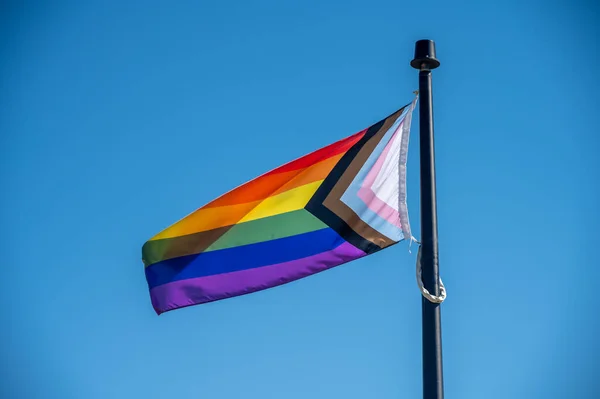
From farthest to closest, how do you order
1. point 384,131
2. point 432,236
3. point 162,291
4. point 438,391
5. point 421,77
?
point 162,291 → point 384,131 → point 421,77 → point 432,236 → point 438,391

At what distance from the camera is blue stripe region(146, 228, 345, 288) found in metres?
9.98

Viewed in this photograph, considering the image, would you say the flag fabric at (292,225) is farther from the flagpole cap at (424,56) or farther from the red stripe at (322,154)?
the flagpole cap at (424,56)

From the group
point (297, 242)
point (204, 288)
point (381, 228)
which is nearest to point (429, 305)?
point (381, 228)

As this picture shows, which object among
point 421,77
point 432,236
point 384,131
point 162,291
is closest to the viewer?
point 432,236

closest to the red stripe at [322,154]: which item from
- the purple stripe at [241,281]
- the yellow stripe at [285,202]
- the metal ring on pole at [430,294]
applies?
the yellow stripe at [285,202]

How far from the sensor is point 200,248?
10852 millimetres

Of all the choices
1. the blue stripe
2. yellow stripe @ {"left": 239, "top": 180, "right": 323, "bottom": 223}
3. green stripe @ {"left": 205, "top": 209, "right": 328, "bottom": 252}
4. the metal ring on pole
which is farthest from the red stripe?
the metal ring on pole

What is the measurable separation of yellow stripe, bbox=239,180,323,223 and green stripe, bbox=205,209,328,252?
2.7 inches

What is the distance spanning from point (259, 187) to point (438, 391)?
3.95 m

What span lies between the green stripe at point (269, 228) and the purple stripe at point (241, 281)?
1.34 feet

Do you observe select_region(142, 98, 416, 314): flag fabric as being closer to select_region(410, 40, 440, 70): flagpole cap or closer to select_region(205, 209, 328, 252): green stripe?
select_region(205, 209, 328, 252): green stripe

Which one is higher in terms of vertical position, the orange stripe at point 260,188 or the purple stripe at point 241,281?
the orange stripe at point 260,188

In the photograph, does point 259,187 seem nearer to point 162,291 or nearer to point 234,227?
point 234,227

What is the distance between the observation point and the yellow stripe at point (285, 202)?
10477 millimetres
